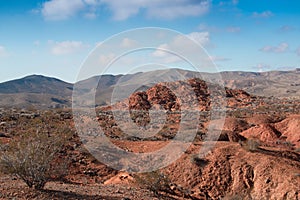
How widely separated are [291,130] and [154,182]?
1171 cm

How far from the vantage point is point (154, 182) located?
488 inches

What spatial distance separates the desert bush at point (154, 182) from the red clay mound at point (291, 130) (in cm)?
950

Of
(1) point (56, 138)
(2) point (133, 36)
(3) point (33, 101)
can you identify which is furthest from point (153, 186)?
(3) point (33, 101)

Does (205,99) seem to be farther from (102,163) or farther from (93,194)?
(93,194)

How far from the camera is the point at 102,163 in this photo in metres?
16.5

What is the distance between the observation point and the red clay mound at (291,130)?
63.8 ft

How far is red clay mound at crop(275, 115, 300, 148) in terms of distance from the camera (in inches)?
766

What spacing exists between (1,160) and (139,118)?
19537 mm

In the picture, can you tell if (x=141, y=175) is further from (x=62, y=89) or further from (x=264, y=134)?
(x=62, y=89)

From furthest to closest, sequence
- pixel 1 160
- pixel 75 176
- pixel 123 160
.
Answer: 1. pixel 123 160
2. pixel 75 176
3. pixel 1 160

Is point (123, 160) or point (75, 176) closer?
point (75, 176)

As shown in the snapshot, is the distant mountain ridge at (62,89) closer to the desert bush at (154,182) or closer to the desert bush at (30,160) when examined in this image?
the desert bush at (154,182)

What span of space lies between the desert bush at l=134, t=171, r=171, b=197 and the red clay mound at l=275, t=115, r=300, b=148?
9.50 metres

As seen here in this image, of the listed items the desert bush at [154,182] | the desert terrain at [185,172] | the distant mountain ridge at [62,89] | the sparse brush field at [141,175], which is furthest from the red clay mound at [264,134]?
the distant mountain ridge at [62,89]
